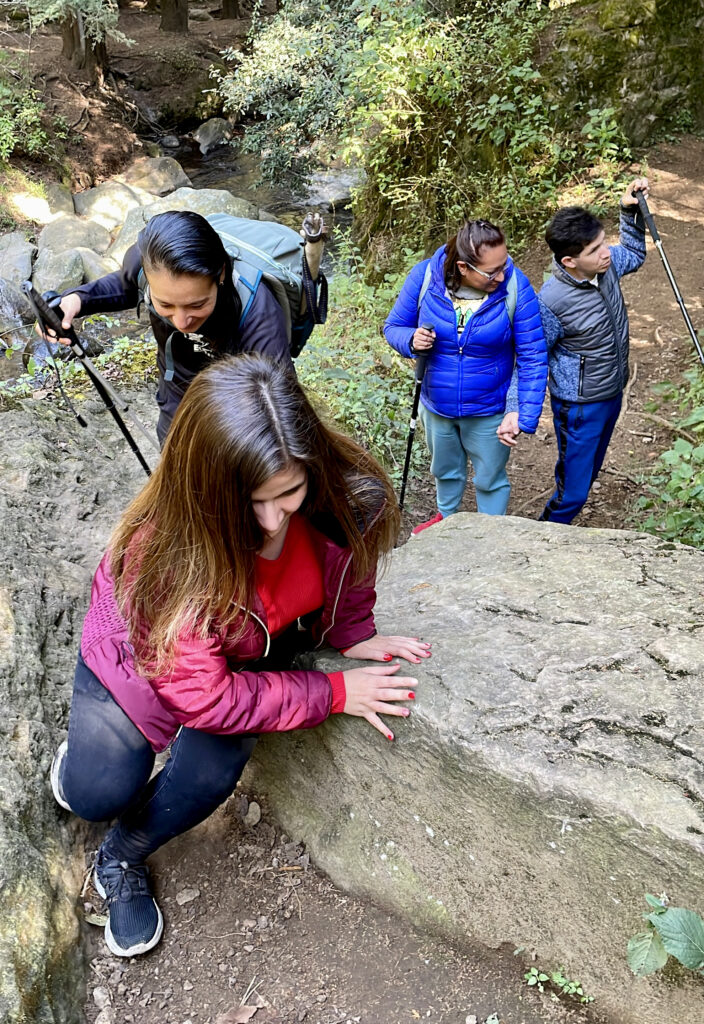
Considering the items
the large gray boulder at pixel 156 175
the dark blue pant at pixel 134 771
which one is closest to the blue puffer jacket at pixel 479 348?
the dark blue pant at pixel 134 771

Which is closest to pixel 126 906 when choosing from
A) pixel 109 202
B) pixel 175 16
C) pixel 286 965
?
pixel 286 965

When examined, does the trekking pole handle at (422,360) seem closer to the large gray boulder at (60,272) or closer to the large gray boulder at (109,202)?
the large gray boulder at (60,272)

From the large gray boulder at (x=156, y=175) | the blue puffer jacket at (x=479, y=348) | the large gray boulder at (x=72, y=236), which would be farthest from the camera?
the large gray boulder at (x=156, y=175)

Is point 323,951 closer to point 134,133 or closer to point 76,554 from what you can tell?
point 76,554

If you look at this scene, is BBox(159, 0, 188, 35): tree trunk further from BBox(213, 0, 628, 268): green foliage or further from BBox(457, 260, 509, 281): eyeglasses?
BBox(457, 260, 509, 281): eyeglasses

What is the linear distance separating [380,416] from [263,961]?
13.1 feet

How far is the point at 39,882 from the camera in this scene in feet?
6.42

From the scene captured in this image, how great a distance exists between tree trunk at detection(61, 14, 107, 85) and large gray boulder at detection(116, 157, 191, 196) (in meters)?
2.98

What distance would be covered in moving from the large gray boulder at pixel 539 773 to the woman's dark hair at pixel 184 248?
51.3 inches

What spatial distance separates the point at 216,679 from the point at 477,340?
2.27 metres

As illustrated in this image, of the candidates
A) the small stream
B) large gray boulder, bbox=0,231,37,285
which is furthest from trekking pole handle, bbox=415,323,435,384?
large gray boulder, bbox=0,231,37,285

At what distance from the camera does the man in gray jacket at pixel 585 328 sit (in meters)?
3.47

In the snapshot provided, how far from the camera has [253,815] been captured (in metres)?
2.52

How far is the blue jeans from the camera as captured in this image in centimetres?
387
